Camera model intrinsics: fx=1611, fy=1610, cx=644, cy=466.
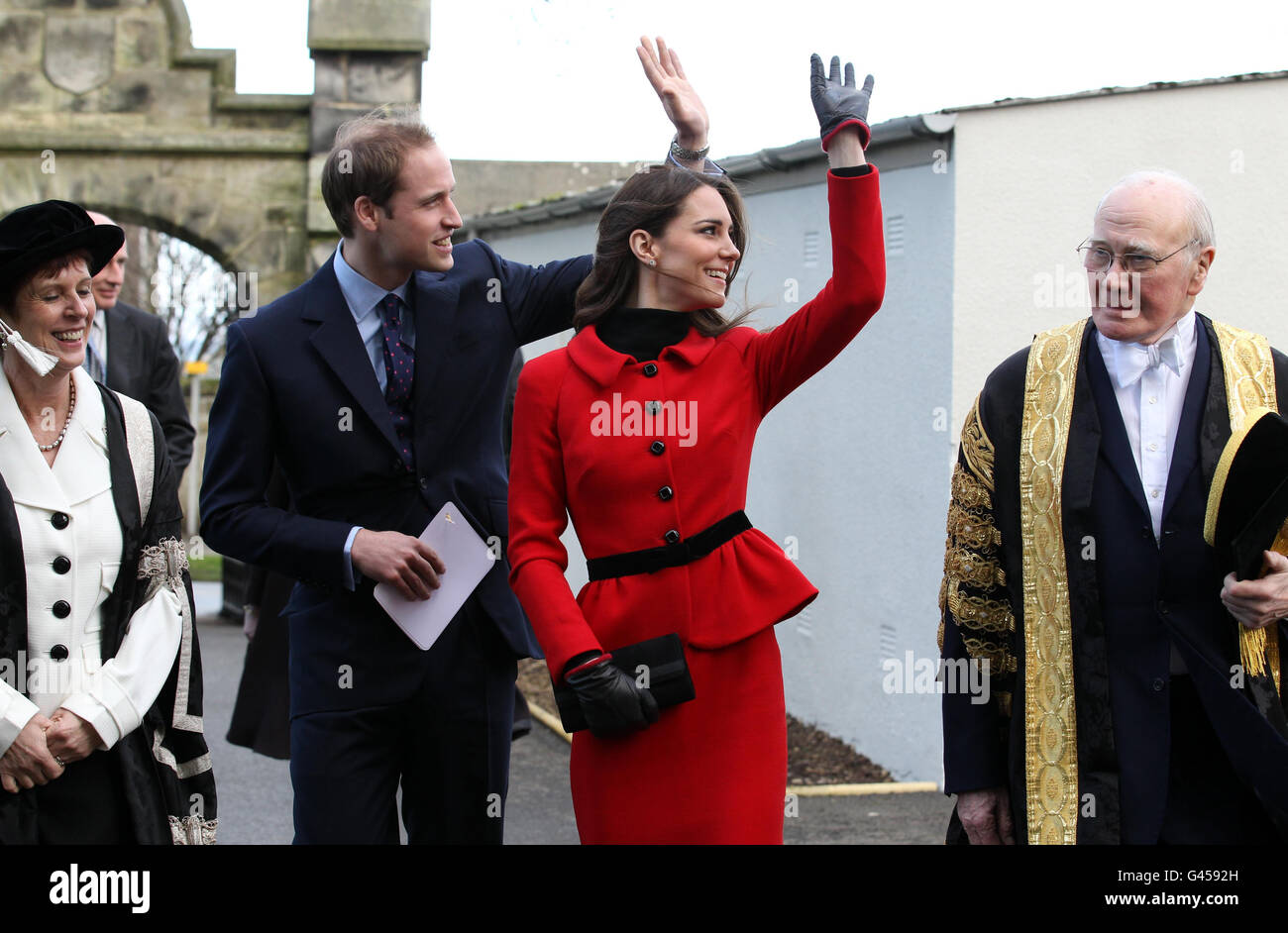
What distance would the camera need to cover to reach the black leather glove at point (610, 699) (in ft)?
10.8

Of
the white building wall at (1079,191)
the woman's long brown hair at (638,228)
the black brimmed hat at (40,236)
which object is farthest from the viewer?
the white building wall at (1079,191)

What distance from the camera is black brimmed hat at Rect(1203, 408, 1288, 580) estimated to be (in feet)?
10.6

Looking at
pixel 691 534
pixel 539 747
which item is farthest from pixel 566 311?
pixel 539 747

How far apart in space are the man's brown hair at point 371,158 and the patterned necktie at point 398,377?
0.26m

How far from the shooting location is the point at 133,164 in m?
14.5

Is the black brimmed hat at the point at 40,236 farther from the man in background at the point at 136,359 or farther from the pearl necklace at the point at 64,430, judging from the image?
the man in background at the point at 136,359

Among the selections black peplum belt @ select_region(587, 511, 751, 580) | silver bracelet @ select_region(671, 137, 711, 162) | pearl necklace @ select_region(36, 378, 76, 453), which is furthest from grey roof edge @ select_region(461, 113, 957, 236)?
pearl necklace @ select_region(36, 378, 76, 453)

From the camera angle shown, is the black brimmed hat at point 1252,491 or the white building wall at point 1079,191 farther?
the white building wall at point 1079,191

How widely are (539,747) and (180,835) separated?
18.6ft

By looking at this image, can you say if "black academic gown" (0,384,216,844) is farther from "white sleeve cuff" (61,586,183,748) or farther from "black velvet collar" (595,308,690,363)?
"black velvet collar" (595,308,690,363)

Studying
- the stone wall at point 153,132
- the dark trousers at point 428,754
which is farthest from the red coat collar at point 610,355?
the stone wall at point 153,132

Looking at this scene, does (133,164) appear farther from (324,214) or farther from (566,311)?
(566,311)

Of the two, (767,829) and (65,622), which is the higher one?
(65,622)
